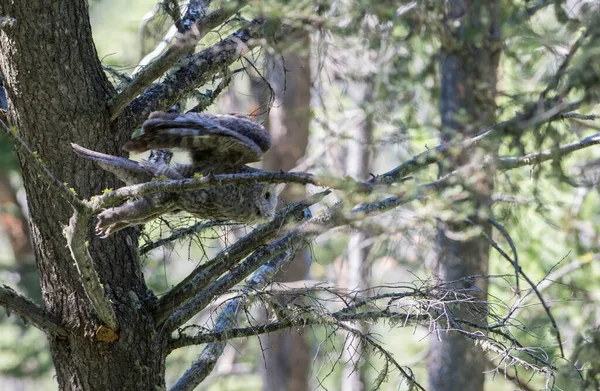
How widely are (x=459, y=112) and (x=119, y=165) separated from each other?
478cm

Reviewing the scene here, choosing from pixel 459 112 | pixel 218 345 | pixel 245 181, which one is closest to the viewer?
pixel 245 181

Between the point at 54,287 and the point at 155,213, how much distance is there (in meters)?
0.80

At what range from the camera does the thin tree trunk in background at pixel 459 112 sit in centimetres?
741

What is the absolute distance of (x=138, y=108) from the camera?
394 centimetres

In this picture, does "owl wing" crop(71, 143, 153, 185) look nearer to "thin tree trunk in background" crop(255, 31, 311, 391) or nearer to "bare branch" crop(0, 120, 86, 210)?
"bare branch" crop(0, 120, 86, 210)

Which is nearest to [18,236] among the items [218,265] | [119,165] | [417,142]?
[417,142]

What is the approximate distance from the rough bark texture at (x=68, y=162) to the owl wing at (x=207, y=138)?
0.51 meters

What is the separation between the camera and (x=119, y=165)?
11.0 ft

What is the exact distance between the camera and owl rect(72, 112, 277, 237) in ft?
10.6

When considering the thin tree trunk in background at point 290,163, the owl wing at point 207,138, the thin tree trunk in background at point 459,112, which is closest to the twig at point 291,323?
A: the owl wing at point 207,138

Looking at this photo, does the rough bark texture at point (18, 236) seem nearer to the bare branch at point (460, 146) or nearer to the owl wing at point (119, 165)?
the owl wing at point (119, 165)

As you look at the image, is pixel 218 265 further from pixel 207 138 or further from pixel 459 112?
pixel 459 112

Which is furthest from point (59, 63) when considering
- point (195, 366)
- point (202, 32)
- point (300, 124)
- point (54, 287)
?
point (300, 124)

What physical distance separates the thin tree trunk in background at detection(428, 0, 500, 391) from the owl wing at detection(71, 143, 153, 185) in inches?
178
